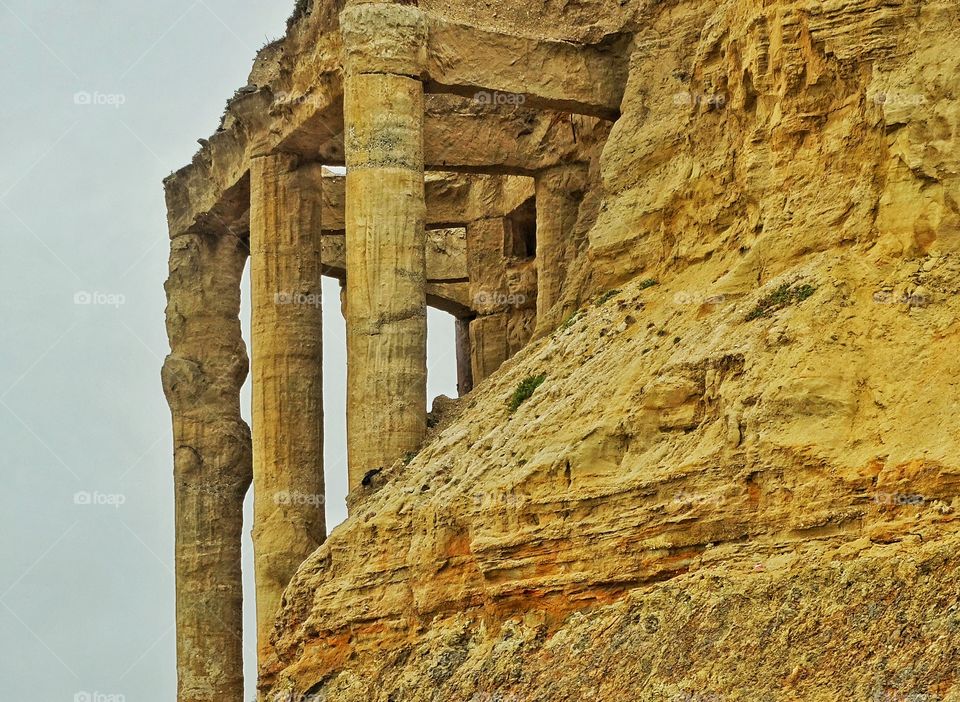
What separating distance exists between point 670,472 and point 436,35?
402 inches

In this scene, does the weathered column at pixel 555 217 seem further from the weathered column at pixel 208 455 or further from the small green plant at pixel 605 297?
→ the weathered column at pixel 208 455

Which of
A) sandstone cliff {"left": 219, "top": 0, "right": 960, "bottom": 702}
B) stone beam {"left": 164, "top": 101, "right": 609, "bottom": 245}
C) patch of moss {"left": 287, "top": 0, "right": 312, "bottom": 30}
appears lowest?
sandstone cliff {"left": 219, "top": 0, "right": 960, "bottom": 702}

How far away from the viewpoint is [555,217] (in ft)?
112

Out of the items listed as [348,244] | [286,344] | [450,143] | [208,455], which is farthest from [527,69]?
[208,455]

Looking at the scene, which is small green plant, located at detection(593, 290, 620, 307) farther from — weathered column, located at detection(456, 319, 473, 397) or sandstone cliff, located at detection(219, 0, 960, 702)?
weathered column, located at detection(456, 319, 473, 397)

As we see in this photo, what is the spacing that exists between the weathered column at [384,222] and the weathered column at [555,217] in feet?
15.3

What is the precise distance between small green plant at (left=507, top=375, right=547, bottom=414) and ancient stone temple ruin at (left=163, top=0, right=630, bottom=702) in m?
2.29

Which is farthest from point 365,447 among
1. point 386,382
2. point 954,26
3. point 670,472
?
point 954,26

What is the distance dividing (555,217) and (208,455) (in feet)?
25.8

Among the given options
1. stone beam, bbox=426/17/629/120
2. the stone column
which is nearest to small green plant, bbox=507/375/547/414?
stone beam, bbox=426/17/629/120

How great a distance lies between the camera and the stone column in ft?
106

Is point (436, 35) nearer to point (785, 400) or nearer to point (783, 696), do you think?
point (785, 400)

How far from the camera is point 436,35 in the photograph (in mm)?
29328

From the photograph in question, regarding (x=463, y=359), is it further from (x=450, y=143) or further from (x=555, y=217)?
(x=555, y=217)
